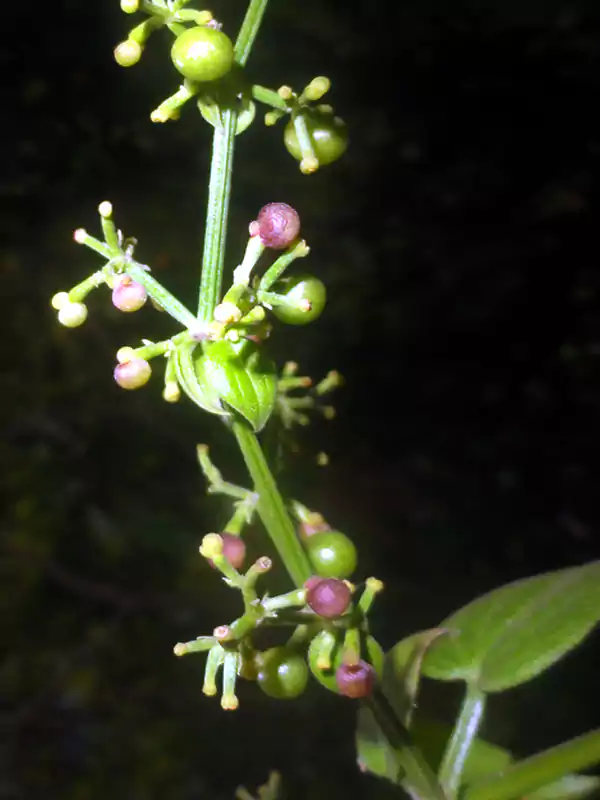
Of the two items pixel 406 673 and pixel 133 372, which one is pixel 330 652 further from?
pixel 133 372

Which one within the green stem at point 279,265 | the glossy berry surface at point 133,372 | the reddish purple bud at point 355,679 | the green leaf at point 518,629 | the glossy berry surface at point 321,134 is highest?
the glossy berry surface at point 321,134

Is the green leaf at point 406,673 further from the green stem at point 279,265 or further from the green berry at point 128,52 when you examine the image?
the green berry at point 128,52

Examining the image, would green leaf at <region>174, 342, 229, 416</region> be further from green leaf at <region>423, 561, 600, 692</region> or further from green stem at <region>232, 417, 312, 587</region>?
green leaf at <region>423, 561, 600, 692</region>

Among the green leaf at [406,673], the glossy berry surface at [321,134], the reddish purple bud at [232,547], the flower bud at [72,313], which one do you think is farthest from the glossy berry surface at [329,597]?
the glossy berry surface at [321,134]

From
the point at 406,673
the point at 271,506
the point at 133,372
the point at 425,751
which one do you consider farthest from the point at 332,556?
the point at 425,751

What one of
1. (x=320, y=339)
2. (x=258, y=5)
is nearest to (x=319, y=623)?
(x=258, y=5)
